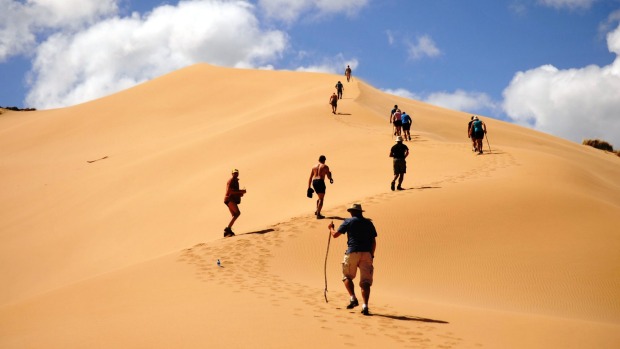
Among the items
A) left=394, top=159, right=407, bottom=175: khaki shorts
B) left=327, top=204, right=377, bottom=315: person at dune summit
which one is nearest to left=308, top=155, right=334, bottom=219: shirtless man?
left=394, top=159, right=407, bottom=175: khaki shorts

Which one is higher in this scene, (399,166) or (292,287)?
(399,166)

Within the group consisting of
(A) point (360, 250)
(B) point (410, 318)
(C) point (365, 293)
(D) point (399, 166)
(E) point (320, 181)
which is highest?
(D) point (399, 166)

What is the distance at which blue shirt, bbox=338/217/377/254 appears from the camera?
24.1ft

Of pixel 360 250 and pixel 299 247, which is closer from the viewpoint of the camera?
pixel 360 250

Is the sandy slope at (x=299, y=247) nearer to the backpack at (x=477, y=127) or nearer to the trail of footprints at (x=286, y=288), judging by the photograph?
the trail of footprints at (x=286, y=288)

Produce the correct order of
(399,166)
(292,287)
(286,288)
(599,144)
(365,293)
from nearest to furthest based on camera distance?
(365,293) < (286,288) < (292,287) < (399,166) < (599,144)

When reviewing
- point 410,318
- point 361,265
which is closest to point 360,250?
point 361,265

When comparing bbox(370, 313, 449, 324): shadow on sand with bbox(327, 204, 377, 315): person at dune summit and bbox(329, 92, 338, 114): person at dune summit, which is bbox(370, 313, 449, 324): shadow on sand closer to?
bbox(327, 204, 377, 315): person at dune summit

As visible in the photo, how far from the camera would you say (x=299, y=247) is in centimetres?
1093

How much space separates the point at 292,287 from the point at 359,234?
1.78 metres

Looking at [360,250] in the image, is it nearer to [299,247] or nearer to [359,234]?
[359,234]

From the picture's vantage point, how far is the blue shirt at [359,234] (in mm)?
7352

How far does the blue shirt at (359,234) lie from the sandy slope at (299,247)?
856 mm

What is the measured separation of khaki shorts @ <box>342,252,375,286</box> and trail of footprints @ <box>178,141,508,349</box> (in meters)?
0.46
